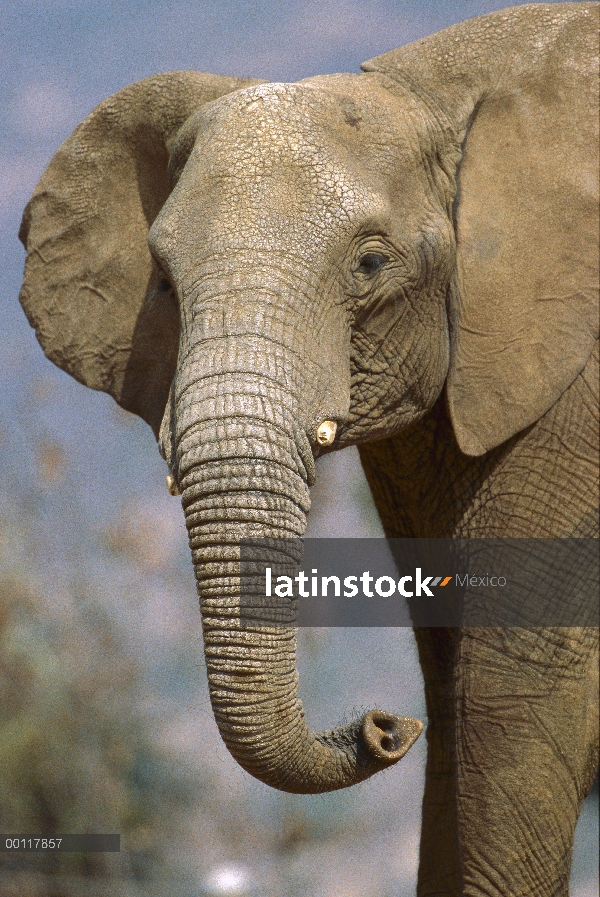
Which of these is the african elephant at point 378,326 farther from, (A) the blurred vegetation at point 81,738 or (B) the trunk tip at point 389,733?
(A) the blurred vegetation at point 81,738

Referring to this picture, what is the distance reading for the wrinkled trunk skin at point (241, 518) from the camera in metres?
2.04

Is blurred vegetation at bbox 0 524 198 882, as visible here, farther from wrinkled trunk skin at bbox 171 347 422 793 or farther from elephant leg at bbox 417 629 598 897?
wrinkled trunk skin at bbox 171 347 422 793

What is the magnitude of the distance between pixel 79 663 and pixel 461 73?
2.37 metres

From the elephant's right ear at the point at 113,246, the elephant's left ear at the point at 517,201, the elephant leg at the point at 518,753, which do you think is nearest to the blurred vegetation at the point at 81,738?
the elephant's right ear at the point at 113,246

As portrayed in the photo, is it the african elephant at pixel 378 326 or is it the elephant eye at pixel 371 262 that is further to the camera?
the elephant eye at pixel 371 262

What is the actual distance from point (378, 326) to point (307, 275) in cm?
22

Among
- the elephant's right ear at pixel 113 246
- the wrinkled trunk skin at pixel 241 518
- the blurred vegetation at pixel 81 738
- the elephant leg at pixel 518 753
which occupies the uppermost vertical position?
the elephant's right ear at pixel 113 246

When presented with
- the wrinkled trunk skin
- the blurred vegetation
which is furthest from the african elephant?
the blurred vegetation

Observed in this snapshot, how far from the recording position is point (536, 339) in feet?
8.33

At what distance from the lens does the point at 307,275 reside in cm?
221

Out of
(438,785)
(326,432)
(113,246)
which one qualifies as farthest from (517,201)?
(438,785)

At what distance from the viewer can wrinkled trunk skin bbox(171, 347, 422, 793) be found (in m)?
2.04

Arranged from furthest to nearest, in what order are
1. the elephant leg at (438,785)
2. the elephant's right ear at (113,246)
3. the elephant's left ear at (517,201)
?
the elephant leg at (438,785) < the elephant's right ear at (113,246) < the elephant's left ear at (517,201)

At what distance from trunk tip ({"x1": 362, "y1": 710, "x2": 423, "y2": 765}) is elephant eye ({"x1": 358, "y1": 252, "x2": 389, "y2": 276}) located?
743 mm
